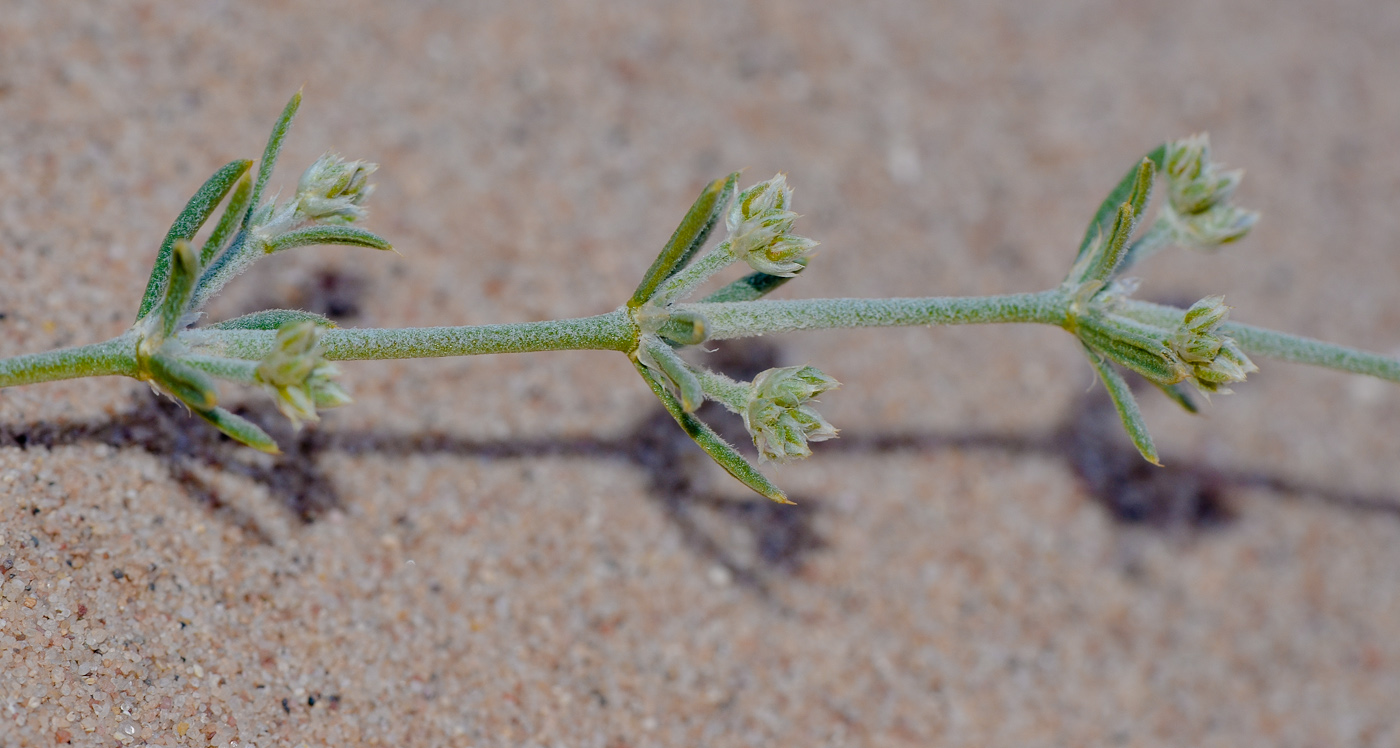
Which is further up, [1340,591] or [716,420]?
[1340,591]

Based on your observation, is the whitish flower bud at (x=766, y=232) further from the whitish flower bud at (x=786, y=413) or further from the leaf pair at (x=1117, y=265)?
the leaf pair at (x=1117, y=265)

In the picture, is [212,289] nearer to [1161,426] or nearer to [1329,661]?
[1161,426]

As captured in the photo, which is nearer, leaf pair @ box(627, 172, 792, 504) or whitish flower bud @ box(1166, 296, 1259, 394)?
leaf pair @ box(627, 172, 792, 504)

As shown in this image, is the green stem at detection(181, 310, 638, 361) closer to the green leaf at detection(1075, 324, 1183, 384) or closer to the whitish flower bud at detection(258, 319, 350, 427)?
the whitish flower bud at detection(258, 319, 350, 427)

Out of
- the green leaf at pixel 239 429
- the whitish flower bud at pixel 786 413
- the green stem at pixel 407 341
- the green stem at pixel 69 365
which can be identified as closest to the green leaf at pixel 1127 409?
the whitish flower bud at pixel 786 413

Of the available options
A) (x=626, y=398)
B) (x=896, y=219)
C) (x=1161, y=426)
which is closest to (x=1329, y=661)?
(x=1161, y=426)

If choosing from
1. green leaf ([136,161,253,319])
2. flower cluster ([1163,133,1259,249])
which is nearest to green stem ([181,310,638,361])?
green leaf ([136,161,253,319])
